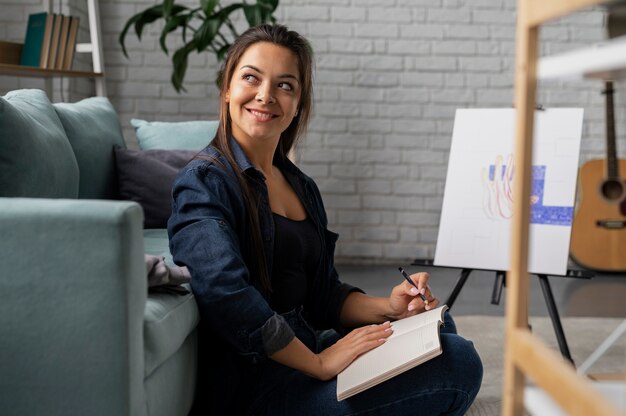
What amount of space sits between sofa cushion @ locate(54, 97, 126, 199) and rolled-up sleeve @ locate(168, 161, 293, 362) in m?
1.03

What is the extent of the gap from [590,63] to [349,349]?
0.97 metres

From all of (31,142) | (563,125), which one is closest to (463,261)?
(563,125)

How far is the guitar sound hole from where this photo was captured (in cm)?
183

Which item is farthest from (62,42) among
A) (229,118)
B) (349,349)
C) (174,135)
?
(349,349)

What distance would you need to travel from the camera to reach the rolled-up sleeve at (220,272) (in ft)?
5.13

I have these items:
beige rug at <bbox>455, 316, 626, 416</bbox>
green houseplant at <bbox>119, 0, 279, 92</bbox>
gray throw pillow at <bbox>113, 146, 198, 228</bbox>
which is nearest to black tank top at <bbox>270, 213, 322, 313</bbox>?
beige rug at <bbox>455, 316, 626, 416</bbox>

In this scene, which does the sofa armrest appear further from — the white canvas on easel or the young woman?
the white canvas on easel

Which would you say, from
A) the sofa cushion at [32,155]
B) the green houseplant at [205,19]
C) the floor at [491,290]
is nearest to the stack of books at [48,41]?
the green houseplant at [205,19]

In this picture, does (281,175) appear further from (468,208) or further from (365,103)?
(365,103)

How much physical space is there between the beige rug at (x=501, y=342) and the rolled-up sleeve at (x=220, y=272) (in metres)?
0.95

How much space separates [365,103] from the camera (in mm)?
Result: 4883

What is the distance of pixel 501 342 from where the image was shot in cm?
315

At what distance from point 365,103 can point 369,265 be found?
92 cm

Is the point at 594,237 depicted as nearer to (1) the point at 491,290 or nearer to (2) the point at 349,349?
(1) the point at 491,290
